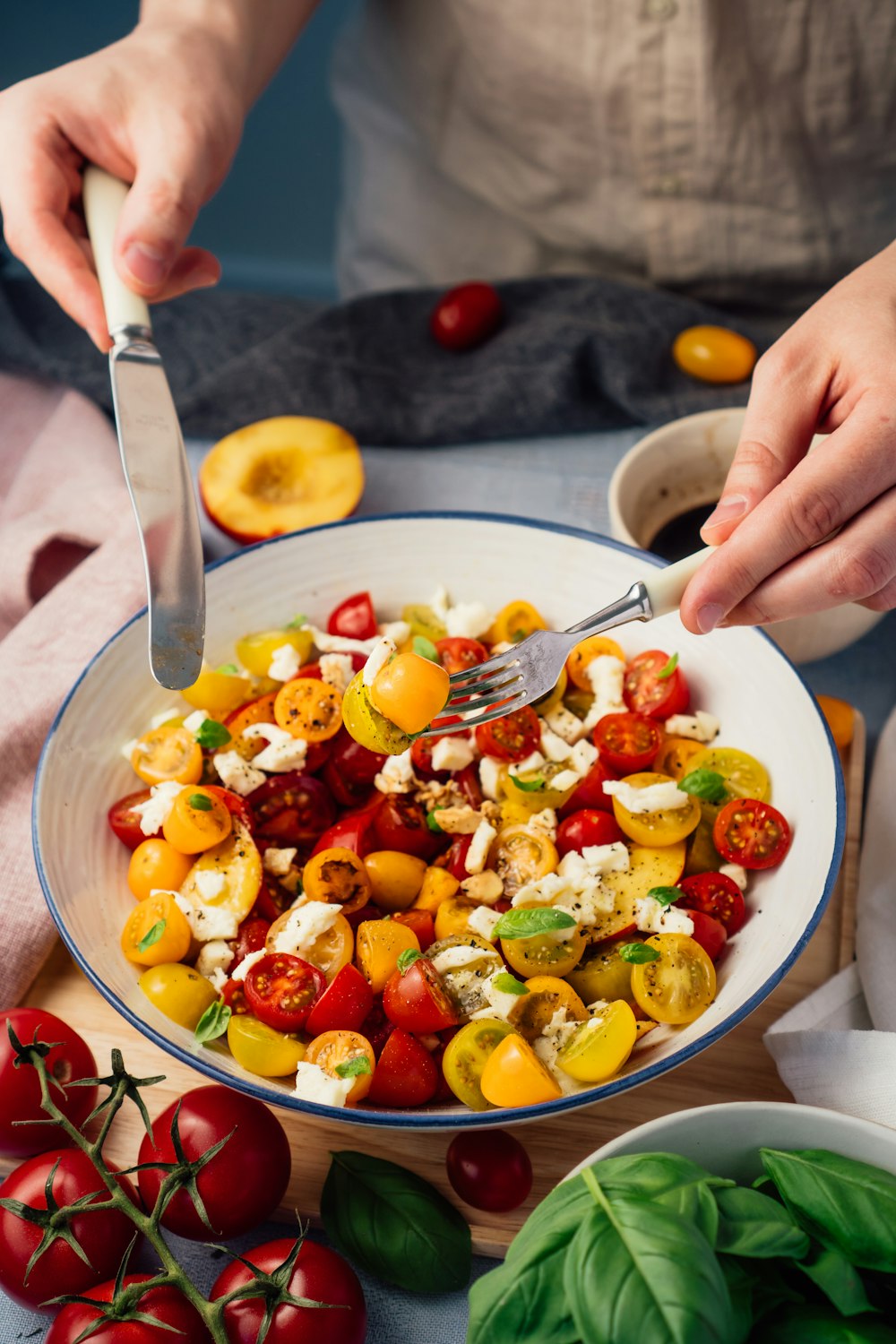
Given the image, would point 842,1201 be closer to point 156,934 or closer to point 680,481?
point 156,934

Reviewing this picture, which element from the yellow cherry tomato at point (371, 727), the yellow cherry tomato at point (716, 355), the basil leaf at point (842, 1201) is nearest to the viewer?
the basil leaf at point (842, 1201)

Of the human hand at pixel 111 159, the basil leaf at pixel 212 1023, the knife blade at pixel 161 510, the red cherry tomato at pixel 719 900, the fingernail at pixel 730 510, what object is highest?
the human hand at pixel 111 159

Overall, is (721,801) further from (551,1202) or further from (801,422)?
(551,1202)

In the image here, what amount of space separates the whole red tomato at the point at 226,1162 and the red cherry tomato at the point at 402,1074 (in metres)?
0.13

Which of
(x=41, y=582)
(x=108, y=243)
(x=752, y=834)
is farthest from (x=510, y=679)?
(x=41, y=582)

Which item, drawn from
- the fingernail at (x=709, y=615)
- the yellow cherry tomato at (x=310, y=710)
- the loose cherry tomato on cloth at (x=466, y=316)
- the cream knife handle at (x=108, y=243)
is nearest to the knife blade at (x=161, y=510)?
the cream knife handle at (x=108, y=243)

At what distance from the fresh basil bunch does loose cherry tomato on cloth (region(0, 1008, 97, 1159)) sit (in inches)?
23.1

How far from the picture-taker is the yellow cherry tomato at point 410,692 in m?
1.30

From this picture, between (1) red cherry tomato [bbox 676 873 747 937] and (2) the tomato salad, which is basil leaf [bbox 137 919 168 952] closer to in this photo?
(2) the tomato salad

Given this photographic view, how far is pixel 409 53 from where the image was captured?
2641 mm

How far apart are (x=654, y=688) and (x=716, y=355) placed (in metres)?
1.01

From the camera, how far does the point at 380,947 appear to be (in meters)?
1.36

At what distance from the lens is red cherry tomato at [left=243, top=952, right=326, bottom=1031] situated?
1301 millimetres

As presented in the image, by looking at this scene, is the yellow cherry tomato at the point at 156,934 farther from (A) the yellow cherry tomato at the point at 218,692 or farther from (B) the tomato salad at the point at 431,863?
(A) the yellow cherry tomato at the point at 218,692
